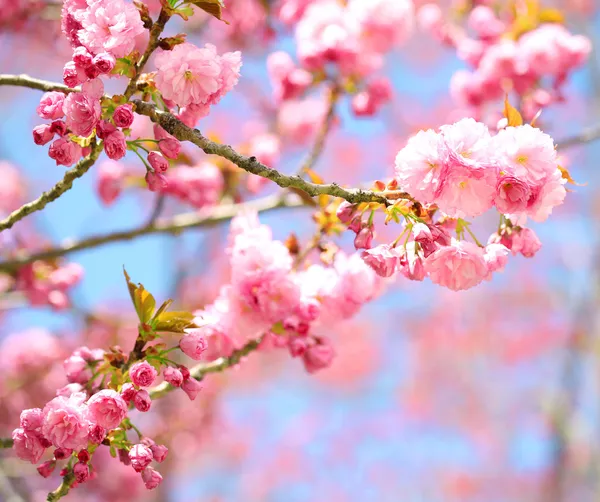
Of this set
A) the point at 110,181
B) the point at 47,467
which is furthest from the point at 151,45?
the point at 110,181

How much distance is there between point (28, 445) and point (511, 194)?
99 cm

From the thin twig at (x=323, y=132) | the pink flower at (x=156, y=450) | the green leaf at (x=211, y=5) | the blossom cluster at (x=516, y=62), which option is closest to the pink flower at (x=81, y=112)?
the green leaf at (x=211, y=5)

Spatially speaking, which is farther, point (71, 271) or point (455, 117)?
point (455, 117)

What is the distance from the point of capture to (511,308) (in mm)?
9695

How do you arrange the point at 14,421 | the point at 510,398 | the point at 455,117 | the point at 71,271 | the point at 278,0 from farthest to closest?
the point at 510,398 → the point at 14,421 → the point at 278,0 → the point at 455,117 → the point at 71,271

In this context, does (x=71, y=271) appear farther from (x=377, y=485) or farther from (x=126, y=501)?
(x=377, y=485)

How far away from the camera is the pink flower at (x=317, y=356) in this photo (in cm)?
166

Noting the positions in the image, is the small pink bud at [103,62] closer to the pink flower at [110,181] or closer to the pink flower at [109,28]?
the pink flower at [109,28]

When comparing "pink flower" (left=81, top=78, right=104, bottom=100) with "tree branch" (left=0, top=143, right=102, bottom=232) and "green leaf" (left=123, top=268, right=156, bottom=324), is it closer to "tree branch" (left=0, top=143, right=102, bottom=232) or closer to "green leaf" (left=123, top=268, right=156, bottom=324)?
"tree branch" (left=0, top=143, right=102, bottom=232)

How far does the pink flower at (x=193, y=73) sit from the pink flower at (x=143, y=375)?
1.67 feet

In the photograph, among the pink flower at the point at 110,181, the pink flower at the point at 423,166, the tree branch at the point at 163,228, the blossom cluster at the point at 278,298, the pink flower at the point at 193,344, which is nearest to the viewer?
the pink flower at the point at 423,166

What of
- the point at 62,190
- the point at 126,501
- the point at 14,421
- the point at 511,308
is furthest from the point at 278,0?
the point at 511,308

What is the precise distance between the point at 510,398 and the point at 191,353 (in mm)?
9105

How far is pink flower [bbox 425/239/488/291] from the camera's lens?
1.18 metres
